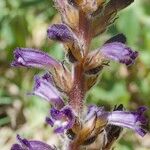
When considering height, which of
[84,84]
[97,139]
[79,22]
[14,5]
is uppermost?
[14,5]

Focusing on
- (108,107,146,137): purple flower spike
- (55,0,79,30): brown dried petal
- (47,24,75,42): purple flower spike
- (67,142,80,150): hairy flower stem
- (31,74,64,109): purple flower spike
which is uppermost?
(55,0,79,30): brown dried petal

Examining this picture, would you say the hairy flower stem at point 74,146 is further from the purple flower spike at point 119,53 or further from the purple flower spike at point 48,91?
the purple flower spike at point 119,53

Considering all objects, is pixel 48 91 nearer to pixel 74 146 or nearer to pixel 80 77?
pixel 80 77

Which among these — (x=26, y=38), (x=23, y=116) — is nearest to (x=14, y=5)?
(x=26, y=38)

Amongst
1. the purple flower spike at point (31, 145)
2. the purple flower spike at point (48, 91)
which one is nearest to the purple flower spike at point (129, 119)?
the purple flower spike at point (48, 91)

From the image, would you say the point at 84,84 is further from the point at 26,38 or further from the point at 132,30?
the point at 26,38

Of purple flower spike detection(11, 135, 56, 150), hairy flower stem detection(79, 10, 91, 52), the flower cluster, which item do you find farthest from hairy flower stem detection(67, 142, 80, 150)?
hairy flower stem detection(79, 10, 91, 52)

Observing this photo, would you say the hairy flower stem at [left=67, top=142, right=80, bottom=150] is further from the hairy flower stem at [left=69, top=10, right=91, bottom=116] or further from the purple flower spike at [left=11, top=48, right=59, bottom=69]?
the purple flower spike at [left=11, top=48, right=59, bottom=69]
